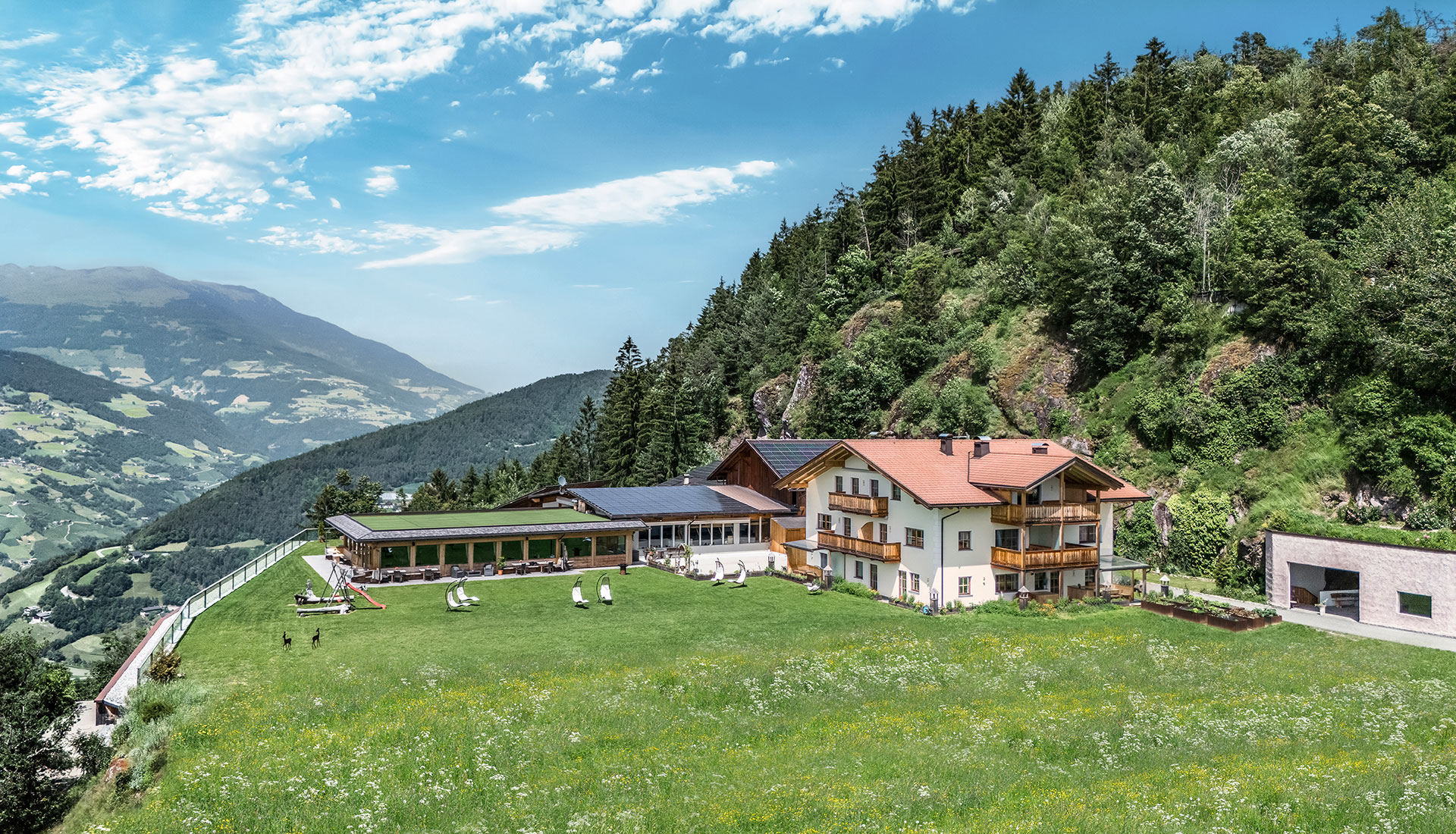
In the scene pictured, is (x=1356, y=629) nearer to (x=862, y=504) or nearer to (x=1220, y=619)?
(x=1220, y=619)

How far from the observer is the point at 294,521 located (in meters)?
191

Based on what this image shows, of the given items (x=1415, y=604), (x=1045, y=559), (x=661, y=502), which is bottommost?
(x=1415, y=604)

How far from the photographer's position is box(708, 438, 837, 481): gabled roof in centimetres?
5369

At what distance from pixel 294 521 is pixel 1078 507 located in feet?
621

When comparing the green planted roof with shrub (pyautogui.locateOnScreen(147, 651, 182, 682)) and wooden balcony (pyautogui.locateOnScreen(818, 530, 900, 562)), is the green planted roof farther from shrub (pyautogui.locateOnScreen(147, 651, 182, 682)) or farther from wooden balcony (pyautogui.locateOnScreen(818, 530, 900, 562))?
shrub (pyautogui.locateOnScreen(147, 651, 182, 682))

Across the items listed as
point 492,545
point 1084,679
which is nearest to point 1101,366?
point 1084,679

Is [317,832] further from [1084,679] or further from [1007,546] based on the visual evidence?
[1007,546]

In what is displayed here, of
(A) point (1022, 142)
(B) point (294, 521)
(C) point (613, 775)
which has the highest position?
(A) point (1022, 142)

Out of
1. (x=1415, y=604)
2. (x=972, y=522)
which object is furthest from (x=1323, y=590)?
(x=972, y=522)

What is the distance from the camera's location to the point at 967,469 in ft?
139

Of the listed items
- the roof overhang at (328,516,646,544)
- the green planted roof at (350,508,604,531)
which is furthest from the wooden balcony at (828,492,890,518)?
the green planted roof at (350,508,604,531)

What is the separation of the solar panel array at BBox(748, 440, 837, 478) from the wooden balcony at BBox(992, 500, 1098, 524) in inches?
645

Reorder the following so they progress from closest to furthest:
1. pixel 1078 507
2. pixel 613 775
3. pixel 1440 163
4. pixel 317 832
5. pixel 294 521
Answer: pixel 317 832 → pixel 613 775 → pixel 1078 507 → pixel 1440 163 → pixel 294 521

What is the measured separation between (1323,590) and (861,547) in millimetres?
20960
